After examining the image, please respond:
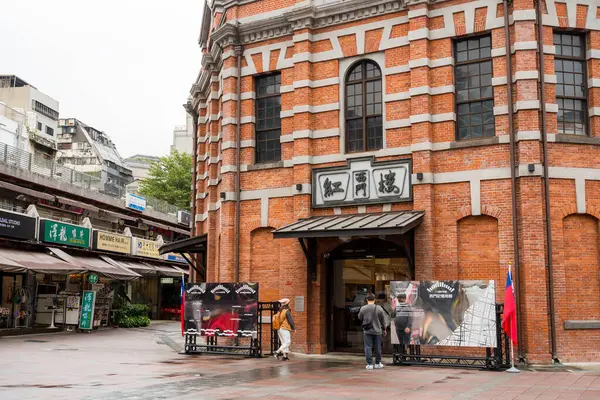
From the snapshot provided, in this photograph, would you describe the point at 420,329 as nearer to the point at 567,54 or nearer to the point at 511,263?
the point at 511,263

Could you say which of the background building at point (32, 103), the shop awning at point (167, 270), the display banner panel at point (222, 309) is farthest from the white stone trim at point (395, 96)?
the background building at point (32, 103)

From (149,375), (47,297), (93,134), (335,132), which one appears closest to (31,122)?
(93,134)

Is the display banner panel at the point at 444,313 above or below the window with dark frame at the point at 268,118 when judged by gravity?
below

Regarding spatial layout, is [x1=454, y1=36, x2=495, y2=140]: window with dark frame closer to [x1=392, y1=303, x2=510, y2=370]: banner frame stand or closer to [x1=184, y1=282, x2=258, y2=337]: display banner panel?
[x1=392, y1=303, x2=510, y2=370]: banner frame stand

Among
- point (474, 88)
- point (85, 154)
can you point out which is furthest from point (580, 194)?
point (85, 154)

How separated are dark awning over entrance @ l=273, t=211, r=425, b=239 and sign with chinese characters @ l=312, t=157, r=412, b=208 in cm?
51

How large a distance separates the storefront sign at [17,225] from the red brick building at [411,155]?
36.4 ft

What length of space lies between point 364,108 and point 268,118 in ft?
11.6

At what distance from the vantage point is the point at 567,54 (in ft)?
60.3

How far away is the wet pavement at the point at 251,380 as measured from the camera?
11.5 meters

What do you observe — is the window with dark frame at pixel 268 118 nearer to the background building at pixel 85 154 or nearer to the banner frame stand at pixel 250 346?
the banner frame stand at pixel 250 346

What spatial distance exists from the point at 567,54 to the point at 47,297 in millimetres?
25676

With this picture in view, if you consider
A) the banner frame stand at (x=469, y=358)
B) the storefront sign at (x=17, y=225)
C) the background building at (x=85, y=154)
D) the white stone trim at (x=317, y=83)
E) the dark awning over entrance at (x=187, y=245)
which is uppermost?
the background building at (x=85, y=154)

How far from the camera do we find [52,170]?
35500 mm
